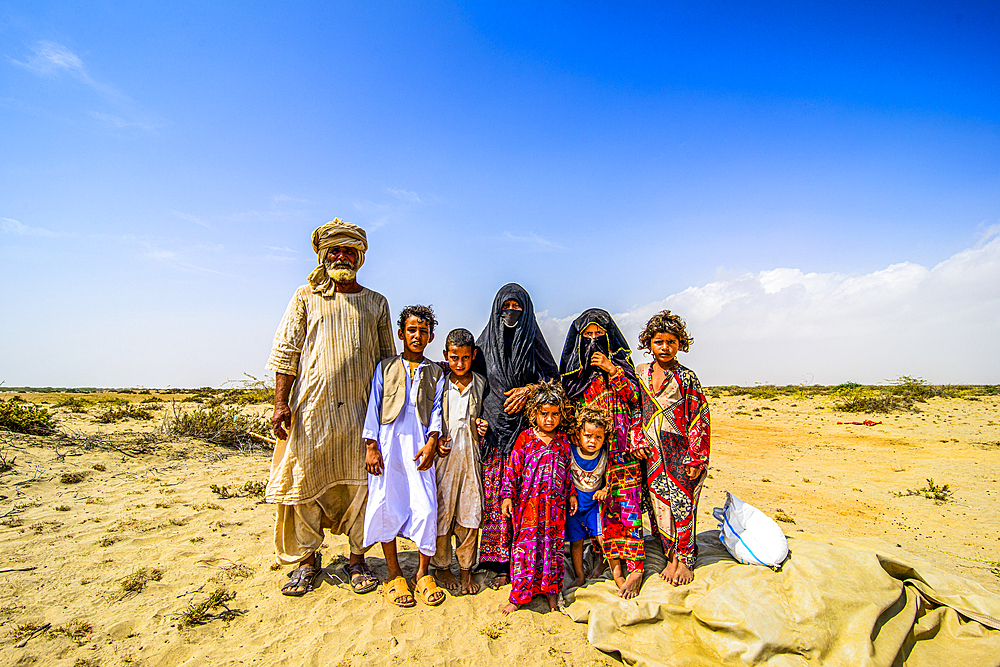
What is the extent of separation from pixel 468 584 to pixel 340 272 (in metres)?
2.45

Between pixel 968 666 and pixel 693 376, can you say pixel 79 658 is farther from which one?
pixel 968 666

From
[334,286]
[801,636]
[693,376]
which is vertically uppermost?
[334,286]

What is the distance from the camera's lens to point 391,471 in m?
3.47

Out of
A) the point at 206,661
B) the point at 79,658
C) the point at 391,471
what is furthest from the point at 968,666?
the point at 79,658

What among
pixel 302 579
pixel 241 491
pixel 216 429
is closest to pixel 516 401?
pixel 302 579

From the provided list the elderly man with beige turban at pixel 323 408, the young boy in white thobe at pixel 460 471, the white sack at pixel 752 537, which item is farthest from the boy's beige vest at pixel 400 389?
the white sack at pixel 752 537

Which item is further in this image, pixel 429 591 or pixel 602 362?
pixel 602 362

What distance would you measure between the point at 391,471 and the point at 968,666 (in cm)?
347

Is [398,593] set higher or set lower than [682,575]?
lower

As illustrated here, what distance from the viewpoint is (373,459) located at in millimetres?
3471

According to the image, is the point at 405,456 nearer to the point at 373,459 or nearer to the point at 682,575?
the point at 373,459

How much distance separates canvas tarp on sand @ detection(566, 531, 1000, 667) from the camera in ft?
8.87

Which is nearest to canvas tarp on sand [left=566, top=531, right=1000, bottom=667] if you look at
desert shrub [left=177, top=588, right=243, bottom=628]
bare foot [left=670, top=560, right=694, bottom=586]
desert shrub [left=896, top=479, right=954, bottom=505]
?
bare foot [left=670, top=560, right=694, bottom=586]

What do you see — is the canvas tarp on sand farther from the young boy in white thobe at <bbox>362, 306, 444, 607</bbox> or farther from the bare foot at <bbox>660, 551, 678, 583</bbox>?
the young boy in white thobe at <bbox>362, 306, 444, 607</bbox>
